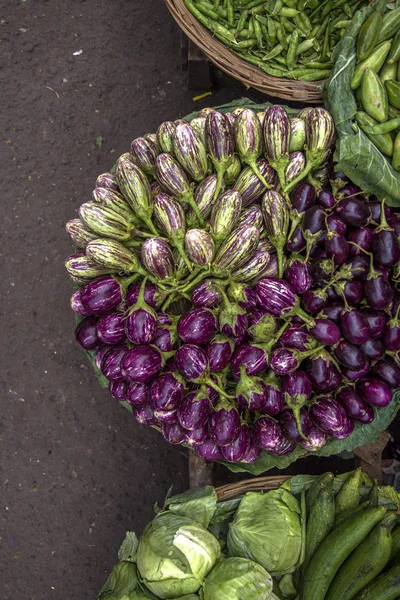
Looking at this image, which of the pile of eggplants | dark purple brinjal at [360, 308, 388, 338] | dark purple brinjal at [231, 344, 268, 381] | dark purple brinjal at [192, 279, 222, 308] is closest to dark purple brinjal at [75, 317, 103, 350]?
the pile of eggplants

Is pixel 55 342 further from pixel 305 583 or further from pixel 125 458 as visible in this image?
pixel 305 583

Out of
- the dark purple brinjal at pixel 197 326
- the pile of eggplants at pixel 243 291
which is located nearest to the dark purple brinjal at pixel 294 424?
the pile of eggplants at pixel 243 291

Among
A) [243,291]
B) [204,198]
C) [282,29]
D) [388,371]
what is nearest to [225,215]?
[204,198]

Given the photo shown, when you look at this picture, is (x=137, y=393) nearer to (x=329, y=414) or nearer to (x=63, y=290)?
(x=329, y=414)

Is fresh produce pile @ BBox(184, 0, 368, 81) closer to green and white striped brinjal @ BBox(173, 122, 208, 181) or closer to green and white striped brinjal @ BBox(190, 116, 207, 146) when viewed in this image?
green and white striped brinjal @ BBox(190, 116, 207, 146)

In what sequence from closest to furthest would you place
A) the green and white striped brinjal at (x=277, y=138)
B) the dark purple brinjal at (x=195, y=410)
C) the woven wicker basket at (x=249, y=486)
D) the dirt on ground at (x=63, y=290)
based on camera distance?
the dark purple brinjal at (x=195, y=410), the green and white striped brinjal at (x=277, y=138), the woven wicker basket at (x=249, y=486), the dirt on ground at (x=63, y=290)

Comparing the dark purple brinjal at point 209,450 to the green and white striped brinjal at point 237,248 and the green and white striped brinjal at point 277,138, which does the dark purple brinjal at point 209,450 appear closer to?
the green and white striped brinjal at point 237,248
